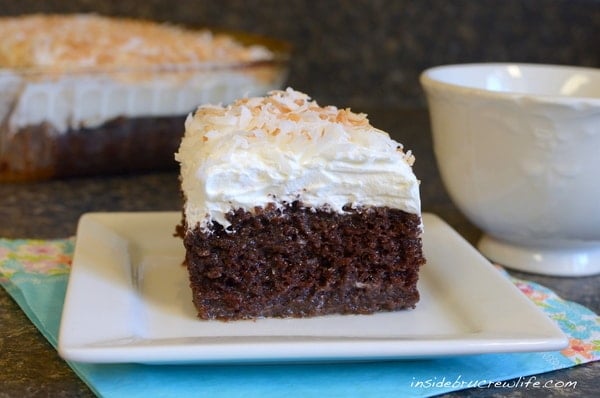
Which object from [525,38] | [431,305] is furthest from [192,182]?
[525,38]

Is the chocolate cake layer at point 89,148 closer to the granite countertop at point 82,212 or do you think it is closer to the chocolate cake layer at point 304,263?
the granite countertop at point 82,212

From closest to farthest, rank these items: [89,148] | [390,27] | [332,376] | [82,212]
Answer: [332,376] → [82,212] → [89,148] → [390,27]

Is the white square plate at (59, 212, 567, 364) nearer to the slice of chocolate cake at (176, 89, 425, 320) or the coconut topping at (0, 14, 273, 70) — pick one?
the slice of chocolate cake at (176, 89, 425, 320)

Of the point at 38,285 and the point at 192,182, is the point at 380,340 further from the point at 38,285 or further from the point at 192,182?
the point at 38,285

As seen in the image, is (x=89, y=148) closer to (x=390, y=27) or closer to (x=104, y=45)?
(x=104, y=45)

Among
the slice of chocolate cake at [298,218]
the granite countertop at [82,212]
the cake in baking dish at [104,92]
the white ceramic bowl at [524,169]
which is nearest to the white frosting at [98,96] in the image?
the cake in baking dish at [104,92]

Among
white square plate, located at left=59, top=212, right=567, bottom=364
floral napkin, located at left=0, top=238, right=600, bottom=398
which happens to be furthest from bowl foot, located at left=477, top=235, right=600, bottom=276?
floral napkin, located at left=0, top=238, right=600, bottom=398

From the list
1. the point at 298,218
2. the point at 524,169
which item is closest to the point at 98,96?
the point at 298,218
